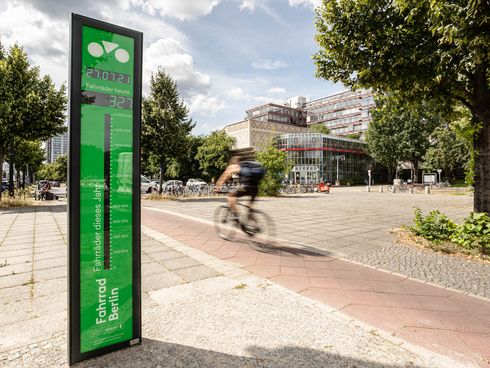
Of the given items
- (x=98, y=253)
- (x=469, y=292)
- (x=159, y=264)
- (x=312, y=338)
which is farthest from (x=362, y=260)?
(x=98, y=253)

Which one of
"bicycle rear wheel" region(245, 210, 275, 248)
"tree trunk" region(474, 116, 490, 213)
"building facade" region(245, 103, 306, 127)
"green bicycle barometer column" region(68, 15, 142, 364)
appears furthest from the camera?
"building facade" region(245, 103, 306, 127)

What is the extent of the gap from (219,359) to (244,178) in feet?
14.8

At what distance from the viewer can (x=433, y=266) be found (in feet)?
16.0

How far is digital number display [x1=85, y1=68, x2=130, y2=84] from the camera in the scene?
6.69ft

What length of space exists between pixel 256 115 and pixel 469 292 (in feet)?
346

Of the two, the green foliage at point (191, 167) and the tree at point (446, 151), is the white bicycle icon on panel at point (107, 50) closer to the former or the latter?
the green foliage at point (191, 167)

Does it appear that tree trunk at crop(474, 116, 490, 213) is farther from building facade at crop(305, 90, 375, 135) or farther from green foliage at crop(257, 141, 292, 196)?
Answer: building facade at crop(305, 90, 375, 135)

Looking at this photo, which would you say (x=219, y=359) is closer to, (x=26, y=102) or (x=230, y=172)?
(x=230, y=172)

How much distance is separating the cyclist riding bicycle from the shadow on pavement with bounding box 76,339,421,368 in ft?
13.9

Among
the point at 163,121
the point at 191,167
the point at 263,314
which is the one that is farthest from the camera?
the point at 191,167

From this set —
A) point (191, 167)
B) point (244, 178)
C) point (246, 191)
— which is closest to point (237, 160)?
point (244, 178)

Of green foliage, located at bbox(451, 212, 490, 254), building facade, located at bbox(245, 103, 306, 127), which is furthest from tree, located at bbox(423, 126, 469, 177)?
building facade, located at bbox(245, 103, 306, 127)

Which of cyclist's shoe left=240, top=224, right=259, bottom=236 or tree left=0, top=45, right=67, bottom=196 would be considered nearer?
cyclist's shoe left=240, top=224, right=259, bottom=236

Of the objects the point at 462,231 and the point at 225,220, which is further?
the point at 225,220
